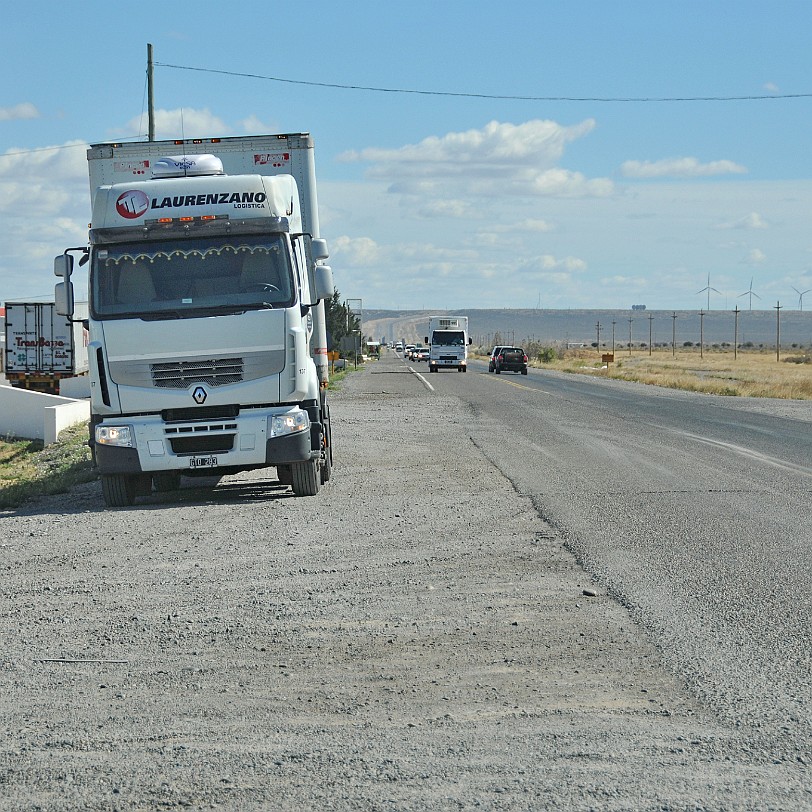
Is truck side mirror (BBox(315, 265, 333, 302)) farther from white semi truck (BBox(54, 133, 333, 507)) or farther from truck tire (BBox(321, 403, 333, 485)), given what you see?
truck tire (BBox(321, 403, 333, 485))

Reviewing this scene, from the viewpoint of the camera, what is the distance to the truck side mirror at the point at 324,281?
1207 cm

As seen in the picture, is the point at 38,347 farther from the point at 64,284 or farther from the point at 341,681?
the point at 341,681

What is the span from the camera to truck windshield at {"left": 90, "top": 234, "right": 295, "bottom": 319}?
1151cm

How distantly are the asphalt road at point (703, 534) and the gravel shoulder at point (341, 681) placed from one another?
259 millimetres

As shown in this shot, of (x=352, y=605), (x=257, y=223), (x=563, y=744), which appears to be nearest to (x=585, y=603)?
(x=352, y=605)

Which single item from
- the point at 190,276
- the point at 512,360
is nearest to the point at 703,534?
the point at 190,276

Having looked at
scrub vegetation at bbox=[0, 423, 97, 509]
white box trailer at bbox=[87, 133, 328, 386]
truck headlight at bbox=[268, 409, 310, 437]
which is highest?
white box trailer at bbox=[87, 133, 328, 386]

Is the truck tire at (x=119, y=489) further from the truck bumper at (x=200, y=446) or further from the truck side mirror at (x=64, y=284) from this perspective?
the truck side mirror at (x=64, y=284)

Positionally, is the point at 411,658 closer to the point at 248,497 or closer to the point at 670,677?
the point at 670,677

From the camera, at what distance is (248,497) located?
12.8 metres

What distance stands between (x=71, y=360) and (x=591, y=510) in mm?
36396

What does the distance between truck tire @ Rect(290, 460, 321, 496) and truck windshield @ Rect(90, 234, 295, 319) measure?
1.79 m

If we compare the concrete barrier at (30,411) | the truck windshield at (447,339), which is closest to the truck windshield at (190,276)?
the concrete barrier at (30,411)

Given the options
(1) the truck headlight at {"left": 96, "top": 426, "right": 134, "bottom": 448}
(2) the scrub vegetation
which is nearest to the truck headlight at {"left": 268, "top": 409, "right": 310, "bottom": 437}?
(1) the truck headlight at {"left": 96, "top": 426, "right": 134, "bottom": 448}
